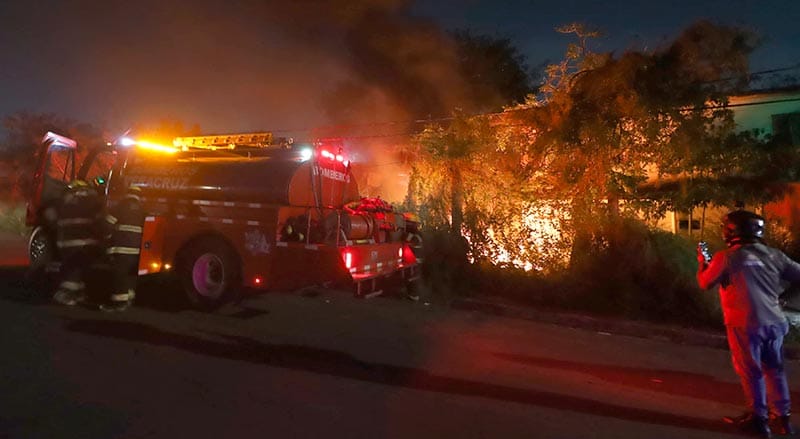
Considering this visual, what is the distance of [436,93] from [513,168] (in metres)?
11.0

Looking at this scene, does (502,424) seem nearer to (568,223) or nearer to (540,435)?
(540,435)

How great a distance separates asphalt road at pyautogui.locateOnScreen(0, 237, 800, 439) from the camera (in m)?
4.10

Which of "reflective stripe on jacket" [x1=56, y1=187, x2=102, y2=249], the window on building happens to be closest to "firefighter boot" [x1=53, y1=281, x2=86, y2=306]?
"reflective stripe on jacket" [x1=56, y1=187, x2=102, y2=249]

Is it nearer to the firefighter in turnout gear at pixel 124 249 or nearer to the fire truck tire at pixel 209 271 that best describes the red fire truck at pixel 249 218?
the fire truck tire at pixel 209 271

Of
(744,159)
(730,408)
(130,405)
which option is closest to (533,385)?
(730,408)

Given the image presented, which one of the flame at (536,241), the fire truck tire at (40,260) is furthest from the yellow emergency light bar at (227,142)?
the flame at (536,241)

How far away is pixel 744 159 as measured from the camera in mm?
9969

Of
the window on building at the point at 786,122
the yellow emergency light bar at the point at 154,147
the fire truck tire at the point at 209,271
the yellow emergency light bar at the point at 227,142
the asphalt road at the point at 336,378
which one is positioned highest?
the window on building at the point at 786,122

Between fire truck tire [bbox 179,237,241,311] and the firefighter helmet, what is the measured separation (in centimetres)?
633

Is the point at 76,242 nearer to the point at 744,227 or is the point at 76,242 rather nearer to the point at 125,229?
the point at 125,229

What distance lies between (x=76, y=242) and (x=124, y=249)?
0.72 meters

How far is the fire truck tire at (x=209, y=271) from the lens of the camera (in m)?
8.22

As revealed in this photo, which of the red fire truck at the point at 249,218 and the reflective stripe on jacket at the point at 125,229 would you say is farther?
the reflective stripe on jacket at the point at 125,229

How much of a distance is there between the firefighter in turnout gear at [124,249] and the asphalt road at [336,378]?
13.7 inches
